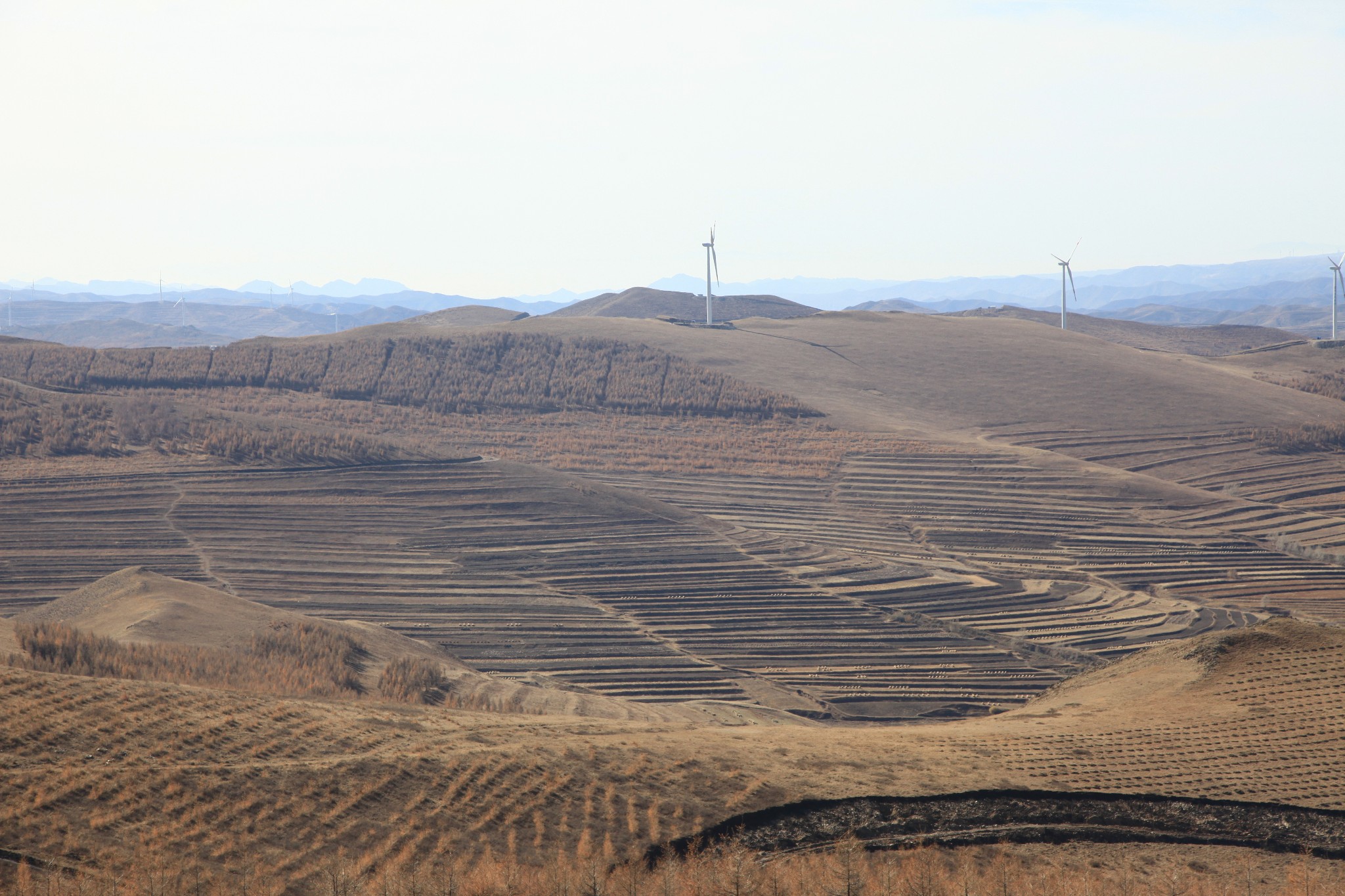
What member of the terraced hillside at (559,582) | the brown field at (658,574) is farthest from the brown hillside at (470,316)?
the terraced hillside at (559,582)

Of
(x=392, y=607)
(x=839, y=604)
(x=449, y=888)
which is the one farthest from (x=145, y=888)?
(x=839, y=604)

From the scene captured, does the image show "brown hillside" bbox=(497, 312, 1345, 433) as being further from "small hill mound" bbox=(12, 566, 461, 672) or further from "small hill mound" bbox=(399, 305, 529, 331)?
"small hill mound" bbox=(399, 305, 529, 331)

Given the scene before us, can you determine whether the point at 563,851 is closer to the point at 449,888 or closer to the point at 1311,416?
the point at 449,888

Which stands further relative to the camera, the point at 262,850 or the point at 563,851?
the point at 563,851

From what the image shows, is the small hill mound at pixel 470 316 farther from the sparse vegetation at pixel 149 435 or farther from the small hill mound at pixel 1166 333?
the sparse vegetation at pixel 149 435

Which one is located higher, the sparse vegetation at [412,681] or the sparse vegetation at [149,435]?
the sparse vegetation at [149,435]

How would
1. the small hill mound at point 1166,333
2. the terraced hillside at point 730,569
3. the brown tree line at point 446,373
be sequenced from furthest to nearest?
1. the small hill mound at point 1166,333
2. the brown tree line at point 446,373
3. the terraced hillside at point 730,569

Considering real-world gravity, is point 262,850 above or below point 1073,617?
above

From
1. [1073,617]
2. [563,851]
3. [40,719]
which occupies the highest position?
[40,719]

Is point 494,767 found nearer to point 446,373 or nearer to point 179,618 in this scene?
point 179,618
